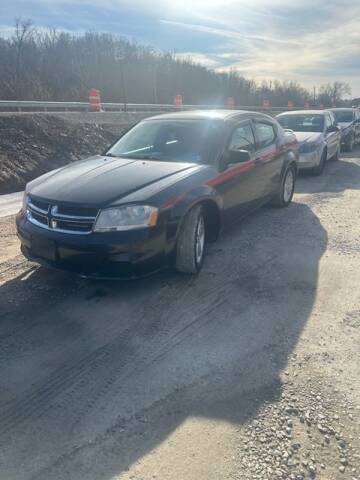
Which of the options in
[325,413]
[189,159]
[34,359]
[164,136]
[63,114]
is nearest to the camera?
[325,413]

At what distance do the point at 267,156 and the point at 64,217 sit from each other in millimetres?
3457

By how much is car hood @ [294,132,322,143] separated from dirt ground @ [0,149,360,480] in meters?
5.52

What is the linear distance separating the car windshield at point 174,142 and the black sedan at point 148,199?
0.01 m

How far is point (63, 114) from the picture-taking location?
536 inches

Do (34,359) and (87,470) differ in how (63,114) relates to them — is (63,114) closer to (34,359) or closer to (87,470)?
(34,359)

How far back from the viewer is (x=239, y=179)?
201 inches

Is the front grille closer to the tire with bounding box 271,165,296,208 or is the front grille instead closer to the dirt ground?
the dirt ground

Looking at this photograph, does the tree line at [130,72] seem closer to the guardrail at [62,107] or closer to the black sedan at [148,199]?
the guardrail at [62,107]

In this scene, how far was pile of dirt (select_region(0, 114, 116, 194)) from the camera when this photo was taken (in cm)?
937

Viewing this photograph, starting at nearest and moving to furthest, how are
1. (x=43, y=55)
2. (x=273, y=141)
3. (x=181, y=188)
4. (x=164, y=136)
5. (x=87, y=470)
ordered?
1. (x=87, y=470)
2. (x=181, y=188)
3. (x=164, y=136)
4. (x=273, y=141)
5. (x=43, y=55)

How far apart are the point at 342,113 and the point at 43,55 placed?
41.0 metres

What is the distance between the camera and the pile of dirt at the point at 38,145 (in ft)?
30.7

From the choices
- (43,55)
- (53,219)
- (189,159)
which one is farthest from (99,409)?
(43,55)

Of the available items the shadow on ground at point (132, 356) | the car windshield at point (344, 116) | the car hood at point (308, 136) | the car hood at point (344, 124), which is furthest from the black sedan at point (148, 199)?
the car windshield at point (344, 116)
